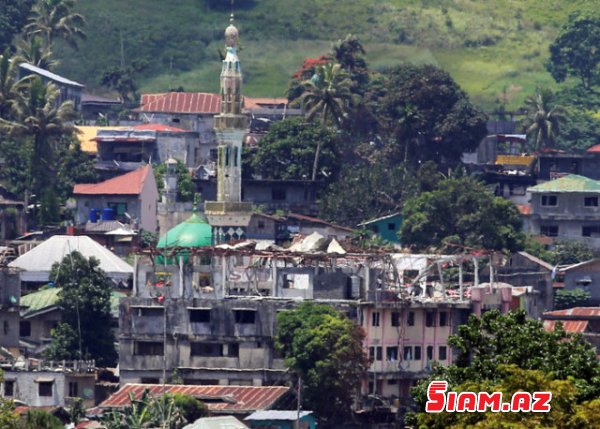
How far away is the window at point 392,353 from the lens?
418ft

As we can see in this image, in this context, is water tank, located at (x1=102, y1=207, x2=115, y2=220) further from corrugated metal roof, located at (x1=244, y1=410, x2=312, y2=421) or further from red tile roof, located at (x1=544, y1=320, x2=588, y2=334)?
corrugated metal roof, located at (x1=244, y1=410, x2=312, y2=421)

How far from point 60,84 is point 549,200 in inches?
1302

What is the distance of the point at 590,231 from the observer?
16300 cm

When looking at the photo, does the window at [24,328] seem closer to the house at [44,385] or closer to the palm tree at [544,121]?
the house at [44,385]

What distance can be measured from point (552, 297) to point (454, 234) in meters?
7.39

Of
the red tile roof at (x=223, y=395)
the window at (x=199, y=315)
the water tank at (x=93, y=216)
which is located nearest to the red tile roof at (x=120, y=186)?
the water tank at (x=93, y=216)

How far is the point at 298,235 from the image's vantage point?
151 m

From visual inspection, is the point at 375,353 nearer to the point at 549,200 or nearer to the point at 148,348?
the point at 148,348

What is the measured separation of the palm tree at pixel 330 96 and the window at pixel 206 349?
4632cm

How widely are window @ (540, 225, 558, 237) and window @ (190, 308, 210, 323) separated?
39.8 meters

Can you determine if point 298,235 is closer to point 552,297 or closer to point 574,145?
point 552,297

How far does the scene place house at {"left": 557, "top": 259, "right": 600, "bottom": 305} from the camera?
14825 cm

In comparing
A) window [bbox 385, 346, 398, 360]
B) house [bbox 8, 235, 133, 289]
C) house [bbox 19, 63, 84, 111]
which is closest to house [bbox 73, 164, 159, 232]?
house [bbox 8, 235, 133, 289]

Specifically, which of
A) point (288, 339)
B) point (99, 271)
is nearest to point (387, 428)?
point (288, 339)
